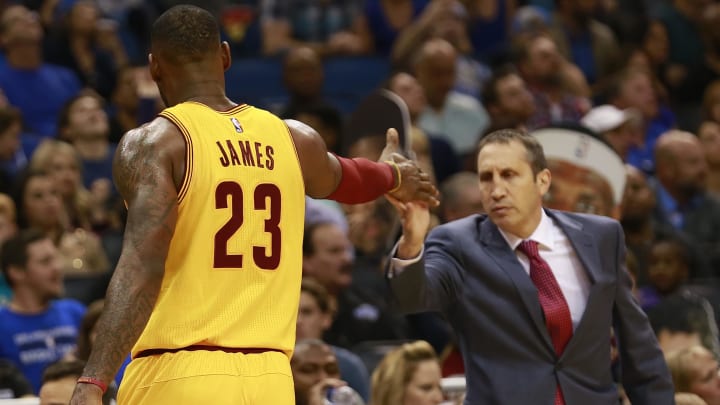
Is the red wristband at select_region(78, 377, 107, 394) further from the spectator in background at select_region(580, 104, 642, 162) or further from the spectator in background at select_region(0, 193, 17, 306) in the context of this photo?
the spectator in background at select_region(580, 104, 642, 162)

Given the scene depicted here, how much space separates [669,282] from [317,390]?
3.31 meters

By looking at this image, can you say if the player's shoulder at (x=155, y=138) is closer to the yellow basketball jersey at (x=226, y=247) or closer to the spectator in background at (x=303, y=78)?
the yellow basketball jersey at (x=226, y=247)

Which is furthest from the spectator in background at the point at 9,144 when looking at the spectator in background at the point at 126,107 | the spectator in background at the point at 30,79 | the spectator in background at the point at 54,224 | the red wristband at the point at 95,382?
the red wristband at the point at 95,382

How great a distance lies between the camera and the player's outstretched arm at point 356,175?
4531mm

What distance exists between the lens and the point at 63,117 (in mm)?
10352

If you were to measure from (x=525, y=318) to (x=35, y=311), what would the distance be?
4.04m

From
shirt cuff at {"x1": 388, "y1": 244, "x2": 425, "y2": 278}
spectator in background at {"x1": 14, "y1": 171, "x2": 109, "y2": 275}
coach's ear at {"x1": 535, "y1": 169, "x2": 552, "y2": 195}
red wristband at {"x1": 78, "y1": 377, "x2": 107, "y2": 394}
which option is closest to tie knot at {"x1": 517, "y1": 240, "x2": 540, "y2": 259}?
coach's ear at {"x1": 535, "y1": 169, "x2": 552, "y2": 195}

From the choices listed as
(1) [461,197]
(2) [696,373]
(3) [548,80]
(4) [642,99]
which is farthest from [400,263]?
(4) [642,99]

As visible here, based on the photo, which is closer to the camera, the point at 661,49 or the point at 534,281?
the point at 534,281

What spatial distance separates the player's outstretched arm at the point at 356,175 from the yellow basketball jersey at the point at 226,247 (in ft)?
0.64

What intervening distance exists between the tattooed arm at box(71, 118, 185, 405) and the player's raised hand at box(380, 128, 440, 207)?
1.03 meters

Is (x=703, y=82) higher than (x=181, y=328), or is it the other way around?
(x=703, y=82)

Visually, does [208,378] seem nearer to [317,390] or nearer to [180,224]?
[180,224]

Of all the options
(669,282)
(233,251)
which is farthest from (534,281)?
(669,282)
